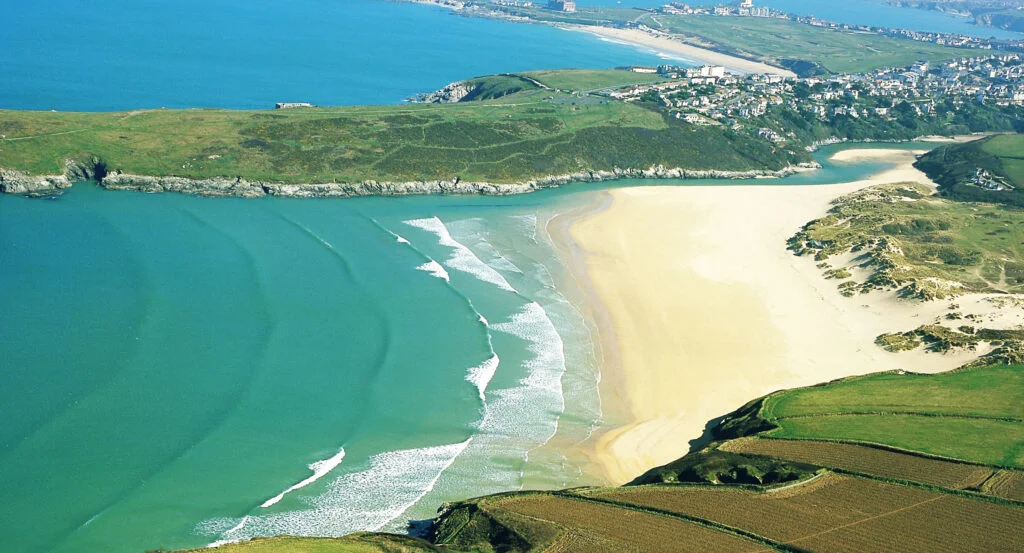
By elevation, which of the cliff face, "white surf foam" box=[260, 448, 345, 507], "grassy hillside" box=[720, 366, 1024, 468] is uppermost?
the cliff face

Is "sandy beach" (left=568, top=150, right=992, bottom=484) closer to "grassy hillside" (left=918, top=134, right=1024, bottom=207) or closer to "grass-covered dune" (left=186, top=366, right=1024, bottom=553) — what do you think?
"grass-covered dune" (left=186, top=366, right=1024, bottom=553)

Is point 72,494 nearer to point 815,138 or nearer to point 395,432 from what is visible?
point 395,432

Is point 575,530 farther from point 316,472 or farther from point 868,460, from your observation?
point 868,460

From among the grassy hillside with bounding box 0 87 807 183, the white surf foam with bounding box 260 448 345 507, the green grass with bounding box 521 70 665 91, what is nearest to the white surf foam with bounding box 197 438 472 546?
the white surf foam with bounding box 260 448 345 507

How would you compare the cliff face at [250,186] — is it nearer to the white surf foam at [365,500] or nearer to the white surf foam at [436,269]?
the white surf foam at [436,269]

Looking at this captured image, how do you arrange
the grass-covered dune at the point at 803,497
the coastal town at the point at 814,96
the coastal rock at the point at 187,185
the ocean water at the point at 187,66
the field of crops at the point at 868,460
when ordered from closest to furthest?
the grass-covered dune at the point at 803,497
the field of crops at the point at 868,460
the coastal rock at the point at 187,185
the ocean water at the point at 187,66
the coastal town at the point at 814,96

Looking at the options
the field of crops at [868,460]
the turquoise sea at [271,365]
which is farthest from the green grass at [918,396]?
the turquoise sea at [271,365]

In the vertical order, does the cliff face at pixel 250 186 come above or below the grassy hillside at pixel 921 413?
above
